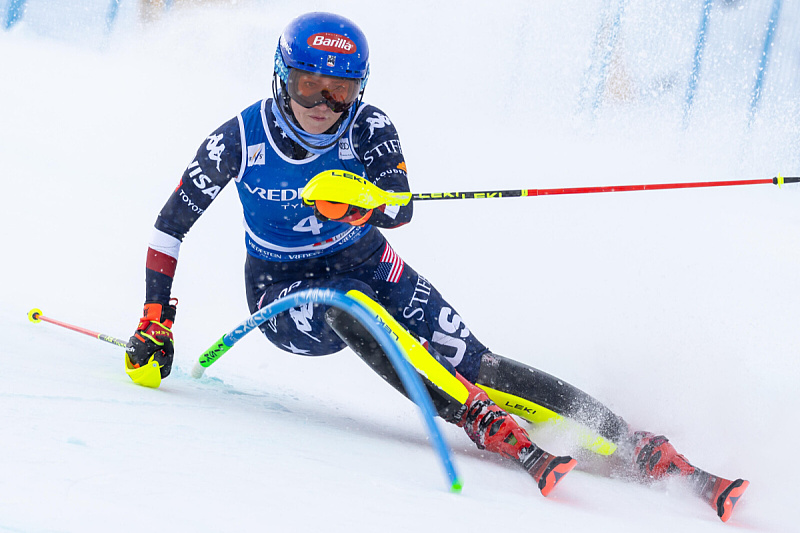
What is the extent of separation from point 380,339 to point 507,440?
45 cm

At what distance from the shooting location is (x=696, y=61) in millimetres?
8945

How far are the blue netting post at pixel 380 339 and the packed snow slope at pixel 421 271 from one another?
81 mm

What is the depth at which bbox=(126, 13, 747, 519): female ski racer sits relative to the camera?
6.77ft

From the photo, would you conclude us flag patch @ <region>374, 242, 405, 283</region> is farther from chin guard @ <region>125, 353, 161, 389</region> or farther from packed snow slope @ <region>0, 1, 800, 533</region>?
chin guard @ <region>125, 353, 161, 389</region>

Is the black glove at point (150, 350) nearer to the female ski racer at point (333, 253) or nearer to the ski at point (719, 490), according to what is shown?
A: the female ski racer at point (333, 253)

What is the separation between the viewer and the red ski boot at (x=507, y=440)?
5.69ft

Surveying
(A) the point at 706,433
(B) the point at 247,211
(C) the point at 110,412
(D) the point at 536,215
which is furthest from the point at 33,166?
(A) the point at 706,433

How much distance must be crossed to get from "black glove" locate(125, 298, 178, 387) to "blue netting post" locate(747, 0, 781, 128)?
826cm

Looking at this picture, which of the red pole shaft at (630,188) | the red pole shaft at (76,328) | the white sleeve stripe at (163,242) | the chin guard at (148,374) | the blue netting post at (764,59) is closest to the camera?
the red pole shaft at (630,188)

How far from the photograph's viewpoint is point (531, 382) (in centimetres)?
233

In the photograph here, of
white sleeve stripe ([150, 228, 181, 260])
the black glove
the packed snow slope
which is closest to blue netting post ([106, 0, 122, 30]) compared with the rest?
the packed snow slope

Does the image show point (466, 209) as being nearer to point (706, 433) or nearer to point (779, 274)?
point (779, 274)

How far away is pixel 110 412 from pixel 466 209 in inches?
192

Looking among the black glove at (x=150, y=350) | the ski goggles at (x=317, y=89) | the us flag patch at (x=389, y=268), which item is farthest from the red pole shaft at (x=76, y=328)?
the ski goggles at (x=317, y=89)
